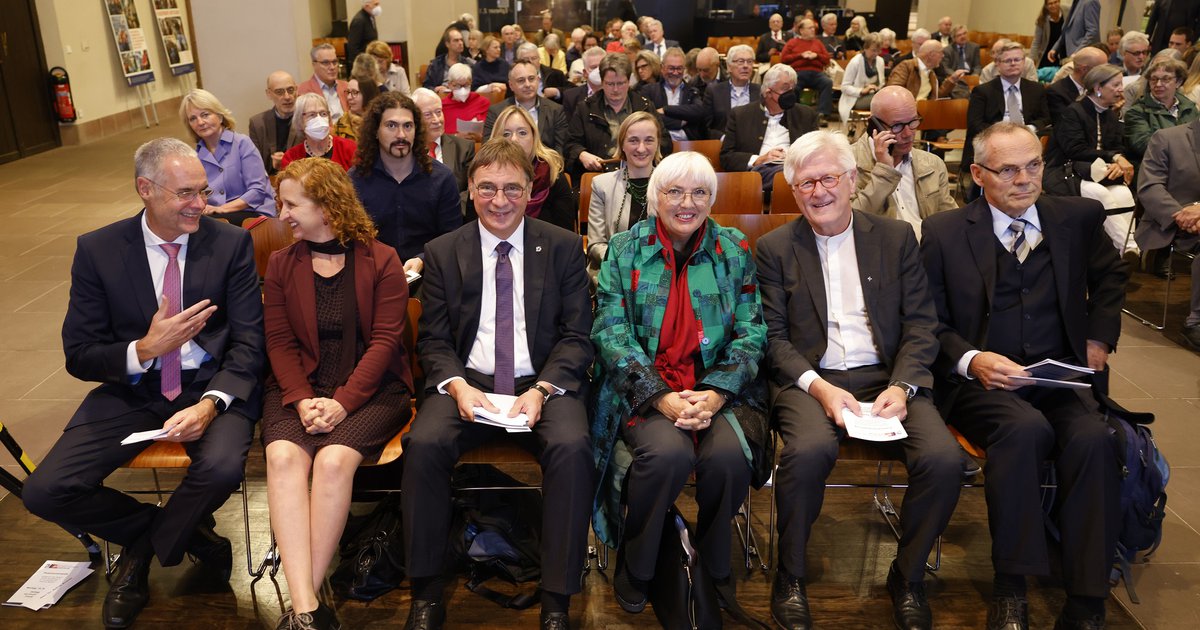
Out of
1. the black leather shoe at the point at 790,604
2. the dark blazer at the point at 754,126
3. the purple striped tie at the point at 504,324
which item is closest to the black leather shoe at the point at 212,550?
the purple striped tie at the point at 504,324

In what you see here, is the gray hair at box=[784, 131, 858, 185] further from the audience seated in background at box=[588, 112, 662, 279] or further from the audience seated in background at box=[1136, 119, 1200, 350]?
the audience seated in background at box=[1136, 119, 1200, 350]

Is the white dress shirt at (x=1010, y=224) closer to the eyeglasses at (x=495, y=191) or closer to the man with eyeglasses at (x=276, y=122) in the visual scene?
the eyeglasses at (x=495, y=191)

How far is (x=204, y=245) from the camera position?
304cm

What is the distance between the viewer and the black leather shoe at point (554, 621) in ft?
8.96

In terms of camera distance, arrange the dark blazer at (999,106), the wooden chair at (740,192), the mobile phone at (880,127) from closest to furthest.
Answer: the mobile phone at (880,127), the wooden chair at (740,192), the dark blazer at (999,106)

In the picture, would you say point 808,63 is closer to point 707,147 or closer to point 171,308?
point 707,147

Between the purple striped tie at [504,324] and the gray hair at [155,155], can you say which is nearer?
A: the gray hair at [155,155]

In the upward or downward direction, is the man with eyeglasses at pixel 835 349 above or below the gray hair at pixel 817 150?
below

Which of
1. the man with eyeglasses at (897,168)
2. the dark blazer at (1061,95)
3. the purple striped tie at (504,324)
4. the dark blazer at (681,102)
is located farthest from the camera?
the dark blazer at (681,102)

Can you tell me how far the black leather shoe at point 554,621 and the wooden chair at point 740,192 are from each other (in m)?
2.37

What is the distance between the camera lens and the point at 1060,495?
285cm

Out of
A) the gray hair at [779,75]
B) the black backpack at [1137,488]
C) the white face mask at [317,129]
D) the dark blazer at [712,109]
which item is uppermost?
the gray hair at [779,75]

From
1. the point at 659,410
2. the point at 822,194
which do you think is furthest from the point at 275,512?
the point at 822,194

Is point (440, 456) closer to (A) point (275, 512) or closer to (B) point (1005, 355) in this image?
(A) point (275, 512)
